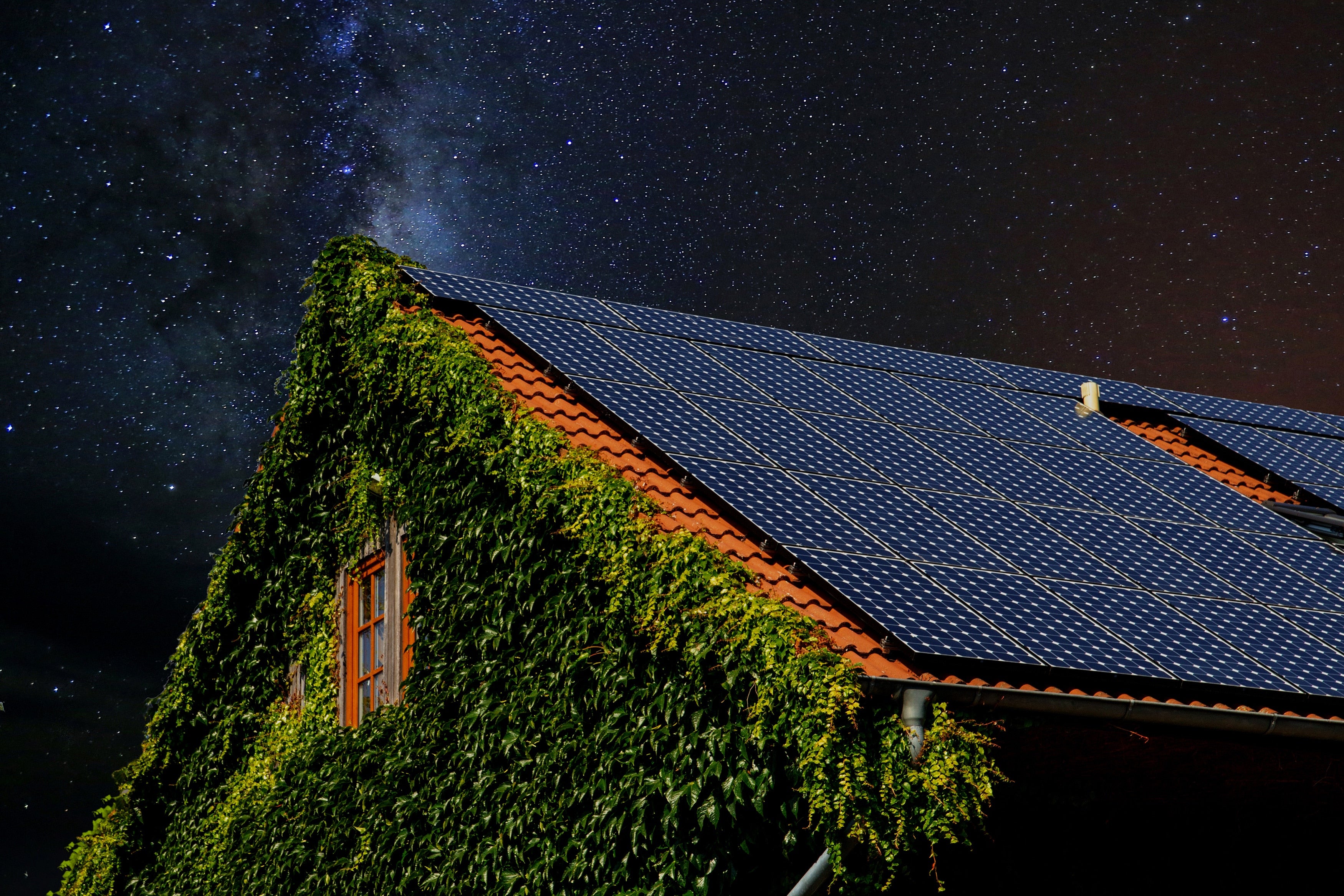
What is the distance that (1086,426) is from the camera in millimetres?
13320

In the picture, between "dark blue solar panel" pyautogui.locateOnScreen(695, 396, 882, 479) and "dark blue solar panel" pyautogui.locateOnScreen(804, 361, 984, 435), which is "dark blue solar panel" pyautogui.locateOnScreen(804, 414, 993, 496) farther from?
"dark blue solar panel" pyautogui.locateOnScreen(804, 361, 984, 435)

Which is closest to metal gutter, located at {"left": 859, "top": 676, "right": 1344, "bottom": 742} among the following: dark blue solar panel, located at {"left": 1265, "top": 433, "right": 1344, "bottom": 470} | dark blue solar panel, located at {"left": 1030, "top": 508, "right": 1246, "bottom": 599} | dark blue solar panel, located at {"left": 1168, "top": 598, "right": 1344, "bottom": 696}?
dark blue solar panel, located at {"left": 1168, "top": 598, "right": 1344, "bottom": 696}

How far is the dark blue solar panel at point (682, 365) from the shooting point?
443 inches

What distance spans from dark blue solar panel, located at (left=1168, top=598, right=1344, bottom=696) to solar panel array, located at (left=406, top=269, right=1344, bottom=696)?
20mm

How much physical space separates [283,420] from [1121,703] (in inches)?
391

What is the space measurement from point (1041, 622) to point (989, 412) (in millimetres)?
5037

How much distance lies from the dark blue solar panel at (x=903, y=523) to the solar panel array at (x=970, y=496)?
0.07ft

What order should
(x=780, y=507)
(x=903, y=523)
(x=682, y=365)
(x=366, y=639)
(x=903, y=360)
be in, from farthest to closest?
1. (x=903, y=360)
2. (x=366, y=639)
3. (x=682, y=365)
4. (x=903, y=523)
5. (x=780, y=507)

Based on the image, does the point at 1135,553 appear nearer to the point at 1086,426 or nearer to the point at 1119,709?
the point at 1119,709

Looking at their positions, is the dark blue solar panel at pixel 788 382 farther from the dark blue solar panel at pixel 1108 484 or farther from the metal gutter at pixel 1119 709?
the metal gutter at pixel 1119 709

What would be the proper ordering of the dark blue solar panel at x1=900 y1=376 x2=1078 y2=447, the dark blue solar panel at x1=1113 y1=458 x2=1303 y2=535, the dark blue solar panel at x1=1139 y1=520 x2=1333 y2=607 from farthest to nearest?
the dark blue solar panel at x1=900 y1=376 x2=1078 y2=447, the dark blue solar panel at x1=1113 y1=458 x2=1303 y2=535, the dark blue solar panel at x1=1139 y1=520 x2=1333 y2=607

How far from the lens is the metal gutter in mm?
7191

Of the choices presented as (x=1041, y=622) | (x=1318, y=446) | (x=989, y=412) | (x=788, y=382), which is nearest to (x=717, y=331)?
(x=788, y=382)

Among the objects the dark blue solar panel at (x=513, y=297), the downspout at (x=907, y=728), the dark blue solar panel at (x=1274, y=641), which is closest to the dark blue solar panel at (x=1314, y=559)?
the dark blue solar panel at (x=1274, y=641)
